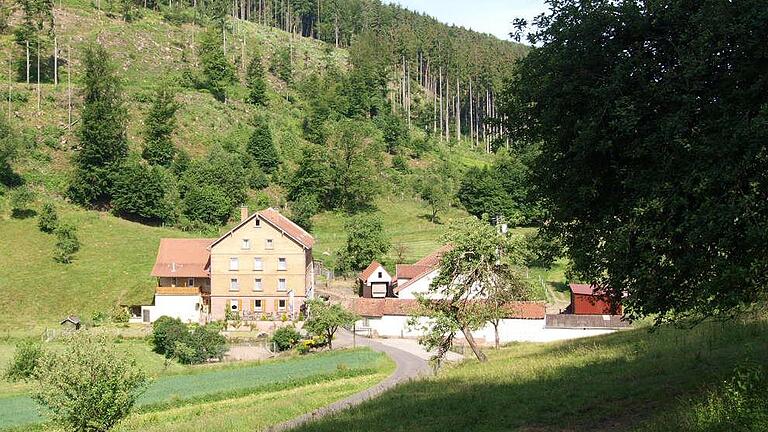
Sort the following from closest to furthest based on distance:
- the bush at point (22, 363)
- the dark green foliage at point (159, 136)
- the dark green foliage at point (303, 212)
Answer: the bush at point (22, 363), the dark green foliage at point (303, 212), the dark green foliage at point (159, 136)

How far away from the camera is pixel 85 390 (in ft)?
68.3

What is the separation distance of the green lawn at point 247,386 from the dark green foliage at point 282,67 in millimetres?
81701

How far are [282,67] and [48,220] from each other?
62.6 meters

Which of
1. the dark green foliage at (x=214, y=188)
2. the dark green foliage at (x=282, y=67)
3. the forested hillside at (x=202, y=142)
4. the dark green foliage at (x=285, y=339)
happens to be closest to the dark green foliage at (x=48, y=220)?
the forested hillside at (x=202, y=142)

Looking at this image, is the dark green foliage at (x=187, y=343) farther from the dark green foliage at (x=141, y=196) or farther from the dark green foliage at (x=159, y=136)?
the dark green foliage at (x=159, y=136)

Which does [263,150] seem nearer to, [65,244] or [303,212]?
[303,212]

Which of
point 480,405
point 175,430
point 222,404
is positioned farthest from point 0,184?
point 480,405

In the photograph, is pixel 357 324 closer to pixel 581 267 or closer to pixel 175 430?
pixel 175 430

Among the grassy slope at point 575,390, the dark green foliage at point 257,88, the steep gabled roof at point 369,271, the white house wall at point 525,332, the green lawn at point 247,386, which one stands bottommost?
the green lawn at point 247,386

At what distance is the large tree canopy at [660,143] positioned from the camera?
1019cm

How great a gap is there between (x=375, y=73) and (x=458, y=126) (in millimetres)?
19305

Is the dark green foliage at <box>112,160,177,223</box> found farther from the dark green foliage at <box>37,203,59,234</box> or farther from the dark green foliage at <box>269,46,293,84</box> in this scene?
the dark green foliage at <box>269,46,293,84</box>

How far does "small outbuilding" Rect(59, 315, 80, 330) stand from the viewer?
47688mm

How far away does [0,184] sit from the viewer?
68.3 meters
